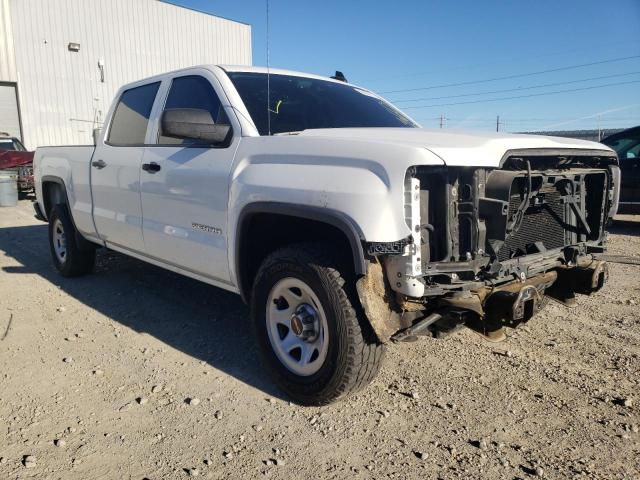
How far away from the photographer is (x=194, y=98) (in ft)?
12.5

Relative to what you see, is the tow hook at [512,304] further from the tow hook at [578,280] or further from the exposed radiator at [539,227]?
the tow hook at [578,280]

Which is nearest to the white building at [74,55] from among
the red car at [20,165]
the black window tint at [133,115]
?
the red car at [20,165]

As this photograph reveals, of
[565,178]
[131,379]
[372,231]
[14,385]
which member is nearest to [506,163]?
[565,178]

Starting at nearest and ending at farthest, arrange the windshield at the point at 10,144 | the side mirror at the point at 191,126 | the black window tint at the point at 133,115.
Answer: the side mirror at the point at 191,126 → the black window tint at the point at 133,115 → the windshield at the point at 10,144

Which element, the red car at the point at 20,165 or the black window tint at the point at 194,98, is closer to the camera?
the black window tint at the point at 194,98

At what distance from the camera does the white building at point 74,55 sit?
20.3m

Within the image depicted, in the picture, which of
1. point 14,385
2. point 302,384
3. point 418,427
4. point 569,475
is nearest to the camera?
point 569,475

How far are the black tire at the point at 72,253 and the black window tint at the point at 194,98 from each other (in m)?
2.27

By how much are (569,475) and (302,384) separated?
1.40m

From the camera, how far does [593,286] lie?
329 centimetres

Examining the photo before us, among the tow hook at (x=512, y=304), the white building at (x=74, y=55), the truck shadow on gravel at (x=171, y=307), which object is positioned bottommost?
the truck shadow on gravel at (x=171, y=307)

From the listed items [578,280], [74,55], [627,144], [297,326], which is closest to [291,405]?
[297,326]

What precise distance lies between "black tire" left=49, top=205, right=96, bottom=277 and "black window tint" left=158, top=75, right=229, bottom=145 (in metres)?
2.27

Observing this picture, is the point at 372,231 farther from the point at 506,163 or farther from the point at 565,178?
the point at 565,178
